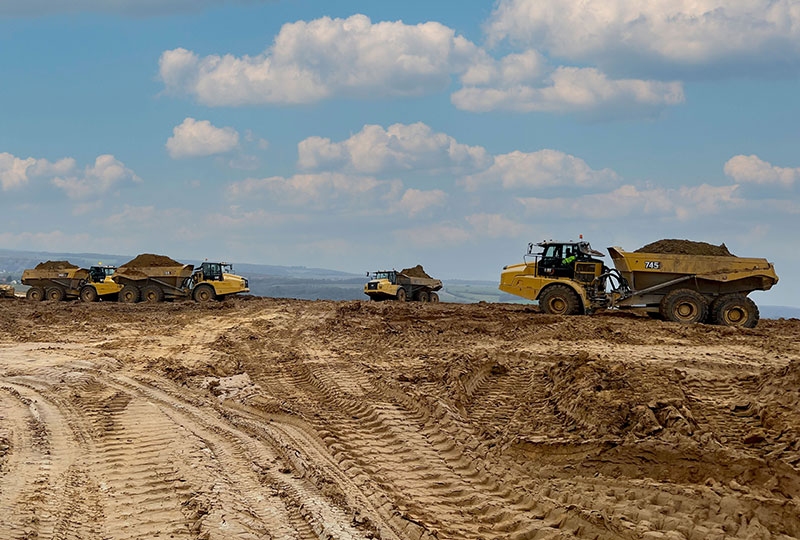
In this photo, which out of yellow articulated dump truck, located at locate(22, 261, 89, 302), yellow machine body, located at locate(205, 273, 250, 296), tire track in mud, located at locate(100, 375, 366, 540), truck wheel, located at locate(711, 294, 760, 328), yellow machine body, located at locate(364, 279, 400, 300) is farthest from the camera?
yellow articulated dump truck, located at locate(22, 261, 89, 302)

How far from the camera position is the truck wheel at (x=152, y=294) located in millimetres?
28248

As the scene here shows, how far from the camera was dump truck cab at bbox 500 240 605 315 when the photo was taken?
1898cm

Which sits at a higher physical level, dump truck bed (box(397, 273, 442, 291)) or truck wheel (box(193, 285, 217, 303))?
dump truck bed (box(397, 273, 442, 291))

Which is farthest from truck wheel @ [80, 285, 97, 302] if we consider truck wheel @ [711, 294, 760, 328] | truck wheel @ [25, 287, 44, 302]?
truck wheel @ [711, 294, 760, 328]

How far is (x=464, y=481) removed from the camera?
22.7 feet

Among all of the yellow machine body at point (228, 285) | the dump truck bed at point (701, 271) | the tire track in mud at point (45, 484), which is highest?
the dump truck bed at point (701, 271)

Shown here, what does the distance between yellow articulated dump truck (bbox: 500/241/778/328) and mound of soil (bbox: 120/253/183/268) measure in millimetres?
16357

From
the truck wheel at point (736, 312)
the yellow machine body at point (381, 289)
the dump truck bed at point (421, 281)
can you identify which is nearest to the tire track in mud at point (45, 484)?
the truck wheel at point (736, 312)

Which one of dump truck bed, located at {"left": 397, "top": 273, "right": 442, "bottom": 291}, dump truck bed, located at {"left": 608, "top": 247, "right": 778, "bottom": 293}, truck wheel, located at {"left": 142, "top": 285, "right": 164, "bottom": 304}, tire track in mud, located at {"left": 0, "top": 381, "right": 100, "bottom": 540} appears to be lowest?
tire track in mud, located at {"left": 0, "top": 381, "right": 100, "bottom": 540}

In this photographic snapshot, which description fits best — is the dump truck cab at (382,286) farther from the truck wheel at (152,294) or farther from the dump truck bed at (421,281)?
the truck wheel at (152,294)

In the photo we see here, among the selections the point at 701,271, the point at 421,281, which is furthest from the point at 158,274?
the point at 701,271

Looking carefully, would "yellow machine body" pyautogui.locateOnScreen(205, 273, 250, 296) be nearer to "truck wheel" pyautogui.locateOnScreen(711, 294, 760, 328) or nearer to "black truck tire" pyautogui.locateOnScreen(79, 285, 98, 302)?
"black truck tire" pyautogui.locateOnScreen(79, 285, 98, 302)

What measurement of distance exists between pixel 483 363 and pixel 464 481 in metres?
4.75

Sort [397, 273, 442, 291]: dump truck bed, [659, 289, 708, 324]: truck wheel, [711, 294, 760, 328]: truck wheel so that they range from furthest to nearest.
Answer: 1. [397, 273, 442, 291]: dump truck bed
2. [659, 289, 708, 324]: truck wheel
3. [711, 294, 760, 328]: truck wheel
